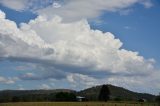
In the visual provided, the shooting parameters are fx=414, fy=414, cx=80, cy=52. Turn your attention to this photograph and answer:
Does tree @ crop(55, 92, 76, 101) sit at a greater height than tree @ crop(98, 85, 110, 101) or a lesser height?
lesser

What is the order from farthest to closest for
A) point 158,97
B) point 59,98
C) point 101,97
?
1. point 101,97
2. point 59,98
3. point 158,97

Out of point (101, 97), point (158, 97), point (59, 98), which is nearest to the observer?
point (158, 97)

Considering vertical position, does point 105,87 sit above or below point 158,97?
above

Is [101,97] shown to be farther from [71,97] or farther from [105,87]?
[71,97]

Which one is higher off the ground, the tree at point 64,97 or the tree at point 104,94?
the tree at point 104,94

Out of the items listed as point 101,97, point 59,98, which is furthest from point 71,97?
point 101,97

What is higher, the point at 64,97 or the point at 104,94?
the point at 104,94

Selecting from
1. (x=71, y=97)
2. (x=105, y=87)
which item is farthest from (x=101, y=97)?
(x=71, y=97)

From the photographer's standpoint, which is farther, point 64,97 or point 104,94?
point 104,94

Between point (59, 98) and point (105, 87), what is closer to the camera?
point (59, 98)

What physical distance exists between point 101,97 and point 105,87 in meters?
4.53

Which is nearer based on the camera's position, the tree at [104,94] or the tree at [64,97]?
the tree at [64,97]

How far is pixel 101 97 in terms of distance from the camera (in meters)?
174

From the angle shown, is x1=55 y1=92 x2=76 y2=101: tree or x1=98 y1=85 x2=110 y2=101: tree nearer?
x1=55 y1=92 x2=76 y2=101: tree
